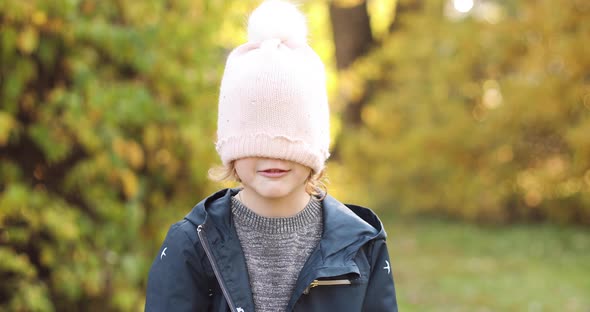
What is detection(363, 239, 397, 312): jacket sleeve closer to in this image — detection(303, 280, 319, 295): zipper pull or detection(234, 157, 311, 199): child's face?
detection(303, 280, 319, 295): zipper pull

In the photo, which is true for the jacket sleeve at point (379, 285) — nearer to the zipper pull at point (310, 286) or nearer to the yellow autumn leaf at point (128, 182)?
→ the zipper pull at point (310, 286)

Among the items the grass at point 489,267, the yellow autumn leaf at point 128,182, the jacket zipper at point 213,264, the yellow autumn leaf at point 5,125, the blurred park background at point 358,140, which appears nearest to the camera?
the jacket zipper at point 213,264

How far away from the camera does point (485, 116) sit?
9672mm

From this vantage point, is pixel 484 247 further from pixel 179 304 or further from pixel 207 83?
pixel 179 304

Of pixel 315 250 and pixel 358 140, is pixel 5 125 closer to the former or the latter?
pixel 315 250

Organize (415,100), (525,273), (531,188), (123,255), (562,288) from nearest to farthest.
Result: 1. (123,255)
2. (562,288)
3. (525,273)
4. (531,188)
5. (415,100)

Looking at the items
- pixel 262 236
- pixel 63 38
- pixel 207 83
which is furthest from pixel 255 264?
pixel 207 83

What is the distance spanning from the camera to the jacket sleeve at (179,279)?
2.15m

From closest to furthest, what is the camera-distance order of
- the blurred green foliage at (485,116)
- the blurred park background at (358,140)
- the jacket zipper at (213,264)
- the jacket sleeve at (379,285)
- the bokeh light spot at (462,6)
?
1. the jacket zipper at (213,264)
2. the jacket sleeve at (379,285)
3. the blurred park background at (358,140)
4. the blurred green foliage at (485,116)
5. the bokeh light spot at (462,6)

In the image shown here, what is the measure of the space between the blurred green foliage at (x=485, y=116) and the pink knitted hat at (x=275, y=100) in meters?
6.49

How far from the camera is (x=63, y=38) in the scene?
3.84 metres

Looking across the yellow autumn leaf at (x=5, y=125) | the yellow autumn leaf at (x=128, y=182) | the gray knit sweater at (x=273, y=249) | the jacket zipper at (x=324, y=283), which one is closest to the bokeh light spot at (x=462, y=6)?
the yellow autumn leaf at (x=128, y=182)

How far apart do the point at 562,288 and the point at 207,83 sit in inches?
153

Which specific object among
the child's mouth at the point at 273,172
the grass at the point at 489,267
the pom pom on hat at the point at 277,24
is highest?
the pom pom on hat at the point at 277,24
